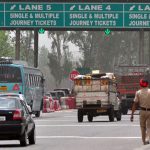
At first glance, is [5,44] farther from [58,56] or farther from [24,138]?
[24,138]

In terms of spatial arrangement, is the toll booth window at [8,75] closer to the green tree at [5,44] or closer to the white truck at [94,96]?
the white truck at [94,96]

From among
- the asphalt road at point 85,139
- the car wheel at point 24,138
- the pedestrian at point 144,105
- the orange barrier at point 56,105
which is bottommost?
the orange barrier at point 56,105

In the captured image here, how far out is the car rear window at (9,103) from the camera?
2570cm

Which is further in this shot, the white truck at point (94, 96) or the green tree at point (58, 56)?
the green tree at point (58, 56)

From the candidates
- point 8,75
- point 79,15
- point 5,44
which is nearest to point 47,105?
point 79,15

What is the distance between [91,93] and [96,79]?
687mm

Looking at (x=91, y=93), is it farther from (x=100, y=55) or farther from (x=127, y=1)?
(x=100, y=55)

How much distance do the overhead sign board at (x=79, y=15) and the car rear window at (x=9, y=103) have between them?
37445 millimetres

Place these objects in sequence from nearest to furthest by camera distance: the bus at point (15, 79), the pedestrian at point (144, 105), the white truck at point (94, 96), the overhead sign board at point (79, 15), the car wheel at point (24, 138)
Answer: the pedestrian at point (144, 105), the car wheel at point (24, 138), the white truck at point (94, 96), the bus at point (15, 79), the overhead sign board at point (79, 15)

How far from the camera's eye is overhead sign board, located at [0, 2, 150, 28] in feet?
208

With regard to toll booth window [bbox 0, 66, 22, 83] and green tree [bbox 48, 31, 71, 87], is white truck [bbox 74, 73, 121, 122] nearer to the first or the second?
toll booth window [bbox 0, 66, 22, 83]

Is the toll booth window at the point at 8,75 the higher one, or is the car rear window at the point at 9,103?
the toll booth window at the point at 8,75

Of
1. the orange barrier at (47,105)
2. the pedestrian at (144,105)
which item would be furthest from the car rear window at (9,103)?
the orange barrier at (47,105)

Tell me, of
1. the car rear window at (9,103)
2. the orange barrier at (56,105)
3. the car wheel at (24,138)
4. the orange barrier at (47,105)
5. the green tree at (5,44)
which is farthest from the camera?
the green tree at (5,44)
